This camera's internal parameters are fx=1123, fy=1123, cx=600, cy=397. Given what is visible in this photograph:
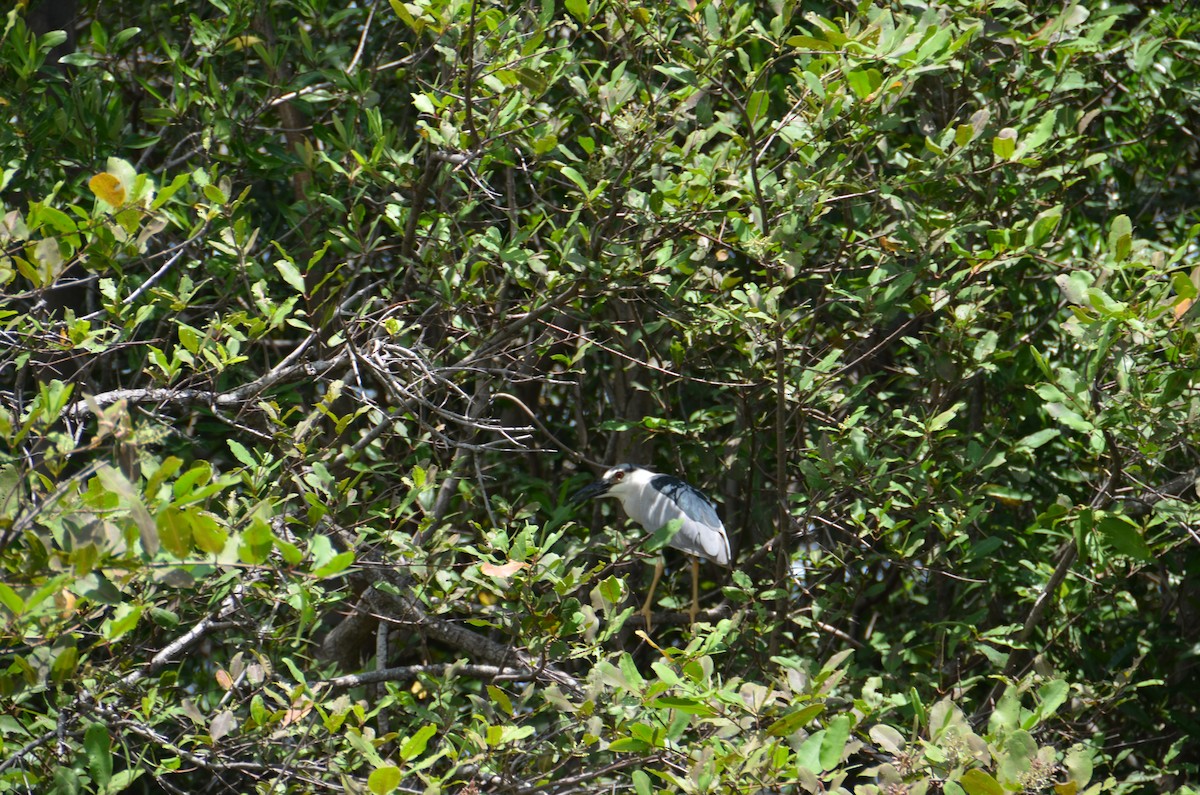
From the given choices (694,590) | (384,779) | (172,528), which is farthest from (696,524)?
(172,528)

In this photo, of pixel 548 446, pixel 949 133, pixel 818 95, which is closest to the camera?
pixel 818 95

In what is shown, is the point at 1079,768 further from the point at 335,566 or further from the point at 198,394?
the point at 198,394

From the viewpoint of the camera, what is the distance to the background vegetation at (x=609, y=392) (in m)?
2.44

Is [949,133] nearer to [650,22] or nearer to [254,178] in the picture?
[650,22]

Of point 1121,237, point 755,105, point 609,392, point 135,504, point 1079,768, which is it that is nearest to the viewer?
point 135,504

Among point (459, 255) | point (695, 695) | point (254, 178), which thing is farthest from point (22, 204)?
point (695, 695)

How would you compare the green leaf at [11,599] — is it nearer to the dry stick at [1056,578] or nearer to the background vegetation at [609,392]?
the background vegetation at [609,392]

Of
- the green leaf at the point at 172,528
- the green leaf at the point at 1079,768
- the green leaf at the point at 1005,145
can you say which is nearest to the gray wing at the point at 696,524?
the green leaf at the point at 1005,145

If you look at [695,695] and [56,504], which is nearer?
[56,504]

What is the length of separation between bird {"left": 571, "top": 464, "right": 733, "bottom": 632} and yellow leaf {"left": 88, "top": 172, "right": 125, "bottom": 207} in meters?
2.06

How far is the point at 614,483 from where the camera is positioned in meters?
4.15

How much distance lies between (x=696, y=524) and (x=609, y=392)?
A: 2.08ft

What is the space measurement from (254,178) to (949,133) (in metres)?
2.35

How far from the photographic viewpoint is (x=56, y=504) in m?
1.81
